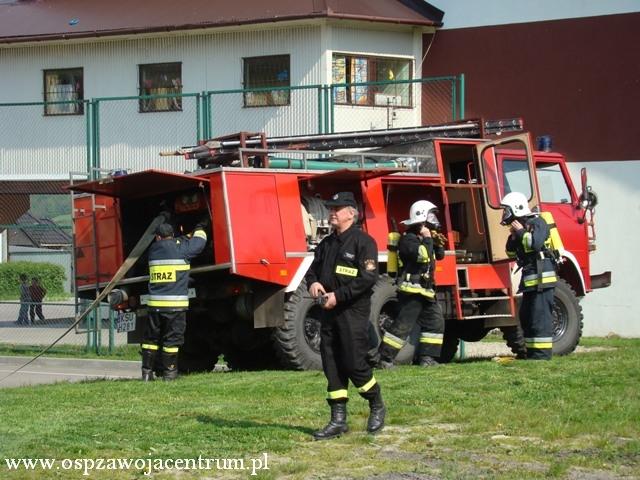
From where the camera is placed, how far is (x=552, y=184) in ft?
53.1

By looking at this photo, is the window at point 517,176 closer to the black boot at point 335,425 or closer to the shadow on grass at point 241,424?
the shadow on grass at point 241,424

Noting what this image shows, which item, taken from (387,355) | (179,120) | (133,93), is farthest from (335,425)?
(133,93)

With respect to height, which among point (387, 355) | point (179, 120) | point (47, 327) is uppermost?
point (179, 120)

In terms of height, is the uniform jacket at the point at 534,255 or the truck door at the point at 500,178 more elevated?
the truck door at the point at 500,178

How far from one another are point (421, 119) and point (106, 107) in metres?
6.38

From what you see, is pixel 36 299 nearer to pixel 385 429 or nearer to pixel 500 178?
pixel 500 178

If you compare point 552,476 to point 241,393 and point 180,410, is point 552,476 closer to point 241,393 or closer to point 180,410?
point 180,410

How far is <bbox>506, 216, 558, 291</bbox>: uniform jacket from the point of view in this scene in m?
13.6

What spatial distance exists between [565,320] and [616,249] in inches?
384

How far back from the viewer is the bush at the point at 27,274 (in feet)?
104

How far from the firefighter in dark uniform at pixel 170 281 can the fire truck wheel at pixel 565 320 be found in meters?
4.77

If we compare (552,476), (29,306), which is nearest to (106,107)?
(29,306)

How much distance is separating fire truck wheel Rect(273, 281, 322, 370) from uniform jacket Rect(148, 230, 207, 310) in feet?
→ 3.92

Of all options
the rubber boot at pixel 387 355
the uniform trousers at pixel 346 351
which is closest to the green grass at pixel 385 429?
the uniform trousers at pixel 346 351
